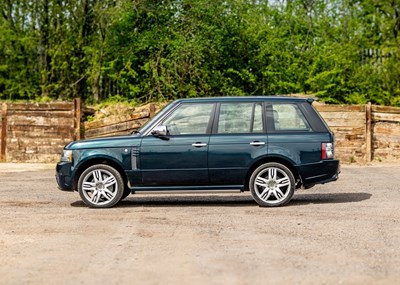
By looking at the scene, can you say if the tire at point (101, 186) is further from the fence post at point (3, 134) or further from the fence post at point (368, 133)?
the fence post at point (368, 133)

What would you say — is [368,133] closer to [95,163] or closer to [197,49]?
[197,49]

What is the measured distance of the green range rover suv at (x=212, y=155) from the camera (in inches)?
527

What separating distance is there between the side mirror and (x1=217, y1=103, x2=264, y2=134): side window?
2.73ft

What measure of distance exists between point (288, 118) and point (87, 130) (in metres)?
13.0

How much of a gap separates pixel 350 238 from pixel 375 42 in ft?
94.8

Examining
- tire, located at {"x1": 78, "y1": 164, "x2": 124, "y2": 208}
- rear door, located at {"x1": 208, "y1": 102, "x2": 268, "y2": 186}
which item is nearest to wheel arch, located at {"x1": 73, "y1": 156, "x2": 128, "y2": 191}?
tire, located at {"x1": 78, "y1": 164, "x2": 124, "y2": 208}

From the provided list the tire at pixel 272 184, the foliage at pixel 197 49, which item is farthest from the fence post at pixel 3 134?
the tire at pixel 272 184

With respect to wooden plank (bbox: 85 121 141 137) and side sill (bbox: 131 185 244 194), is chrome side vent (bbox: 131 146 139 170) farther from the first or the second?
wooden plank (bbox: 85 121 141 137)

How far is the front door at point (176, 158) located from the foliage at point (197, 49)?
1537 cm

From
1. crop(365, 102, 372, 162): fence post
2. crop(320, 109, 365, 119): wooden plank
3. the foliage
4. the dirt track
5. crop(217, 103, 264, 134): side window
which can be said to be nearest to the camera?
the dirt track

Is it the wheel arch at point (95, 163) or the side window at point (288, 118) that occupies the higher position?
the side window at point (288, 118)

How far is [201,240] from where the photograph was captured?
9.77 metres

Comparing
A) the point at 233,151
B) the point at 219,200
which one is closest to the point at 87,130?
the point at 219,200

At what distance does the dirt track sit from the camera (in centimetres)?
765
